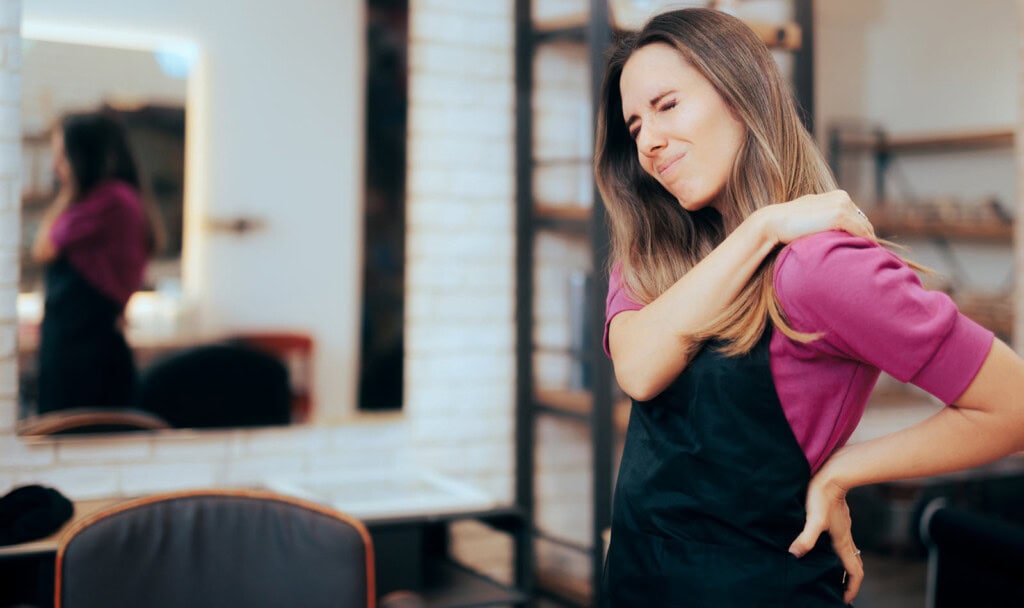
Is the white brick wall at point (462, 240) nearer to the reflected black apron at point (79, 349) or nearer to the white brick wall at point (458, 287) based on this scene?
the white brick wall at point (458, 287)

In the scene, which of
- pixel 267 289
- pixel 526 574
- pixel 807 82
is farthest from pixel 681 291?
pixel 807 82

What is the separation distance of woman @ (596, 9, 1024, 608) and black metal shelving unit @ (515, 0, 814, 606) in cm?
168

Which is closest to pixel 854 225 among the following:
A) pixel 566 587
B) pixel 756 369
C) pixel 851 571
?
pixel 756 369

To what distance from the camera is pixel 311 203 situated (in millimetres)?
3002

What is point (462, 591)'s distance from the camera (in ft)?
8.89

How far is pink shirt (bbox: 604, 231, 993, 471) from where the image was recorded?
1063 millimetres

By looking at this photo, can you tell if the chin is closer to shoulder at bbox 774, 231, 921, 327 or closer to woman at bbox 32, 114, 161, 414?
shoulder at bbox 774, 231, 921, 327

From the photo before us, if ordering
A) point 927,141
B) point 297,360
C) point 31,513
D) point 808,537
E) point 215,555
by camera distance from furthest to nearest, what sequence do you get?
point 927,141
point 297,360
point 31,513
point 215,555
point 808,537

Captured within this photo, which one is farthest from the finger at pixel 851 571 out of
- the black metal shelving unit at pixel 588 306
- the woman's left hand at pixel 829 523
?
the black metal shelving unit at pixel 588 306

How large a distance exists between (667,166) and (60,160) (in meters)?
1.93

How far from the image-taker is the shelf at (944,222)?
5113 millimetres

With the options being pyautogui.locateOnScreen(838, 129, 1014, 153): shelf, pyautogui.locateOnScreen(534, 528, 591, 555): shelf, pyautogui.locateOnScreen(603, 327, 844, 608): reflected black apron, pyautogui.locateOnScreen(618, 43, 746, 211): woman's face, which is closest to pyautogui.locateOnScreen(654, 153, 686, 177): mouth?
pyautogui.locateOnScreen(618, 43, 746, 211): woman's face

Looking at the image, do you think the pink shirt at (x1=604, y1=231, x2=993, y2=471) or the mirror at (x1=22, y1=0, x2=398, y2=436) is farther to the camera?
the mirror at (x1=22, y1=0, x2=398, y2=436)

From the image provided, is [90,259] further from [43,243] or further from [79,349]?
[79,349]
